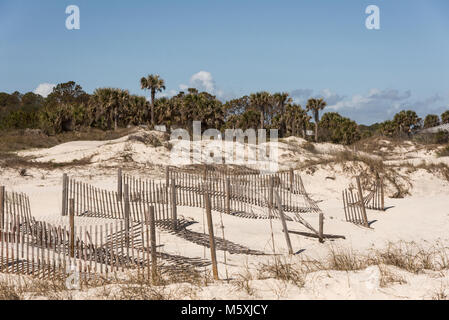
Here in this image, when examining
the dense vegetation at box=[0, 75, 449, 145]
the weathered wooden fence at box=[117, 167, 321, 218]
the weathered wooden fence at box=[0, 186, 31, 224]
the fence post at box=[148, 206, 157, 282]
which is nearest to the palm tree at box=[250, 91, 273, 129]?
the dense vegetation at box=[0, 75, 449, 145]

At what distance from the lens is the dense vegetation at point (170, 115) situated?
40.0 meters

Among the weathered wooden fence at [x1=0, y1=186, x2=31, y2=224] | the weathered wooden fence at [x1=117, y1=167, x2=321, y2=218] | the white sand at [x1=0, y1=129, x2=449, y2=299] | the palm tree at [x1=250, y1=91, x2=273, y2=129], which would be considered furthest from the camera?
the palm tree at [x1=250, y1=91, x2=273, y2=129]

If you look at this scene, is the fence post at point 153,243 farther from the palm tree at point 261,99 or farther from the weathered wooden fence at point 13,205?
the palm tree at point 261,99

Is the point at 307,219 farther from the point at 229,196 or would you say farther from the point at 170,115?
the point at 170,115

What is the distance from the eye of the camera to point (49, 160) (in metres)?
25.0

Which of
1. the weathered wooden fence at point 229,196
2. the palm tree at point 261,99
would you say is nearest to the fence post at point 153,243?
the weathered wooden fence at point 229,196

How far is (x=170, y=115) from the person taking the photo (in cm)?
4762

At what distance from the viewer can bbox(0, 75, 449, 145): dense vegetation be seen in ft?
131

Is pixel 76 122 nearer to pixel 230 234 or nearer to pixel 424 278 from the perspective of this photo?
pixel 230 234

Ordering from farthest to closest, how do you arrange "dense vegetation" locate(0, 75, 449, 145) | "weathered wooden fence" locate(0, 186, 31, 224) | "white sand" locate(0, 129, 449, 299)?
"dense vegetation" locate(0, 75, 449, 145) < "weathered wooden fence" locate(0, 186, 31, 224) < "white sand" locate(0, 129, 449, 299)

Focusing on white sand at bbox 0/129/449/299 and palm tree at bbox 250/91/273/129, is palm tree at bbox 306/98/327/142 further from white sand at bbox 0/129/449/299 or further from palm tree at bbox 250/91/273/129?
white sand at bbox 0/129/449/299
